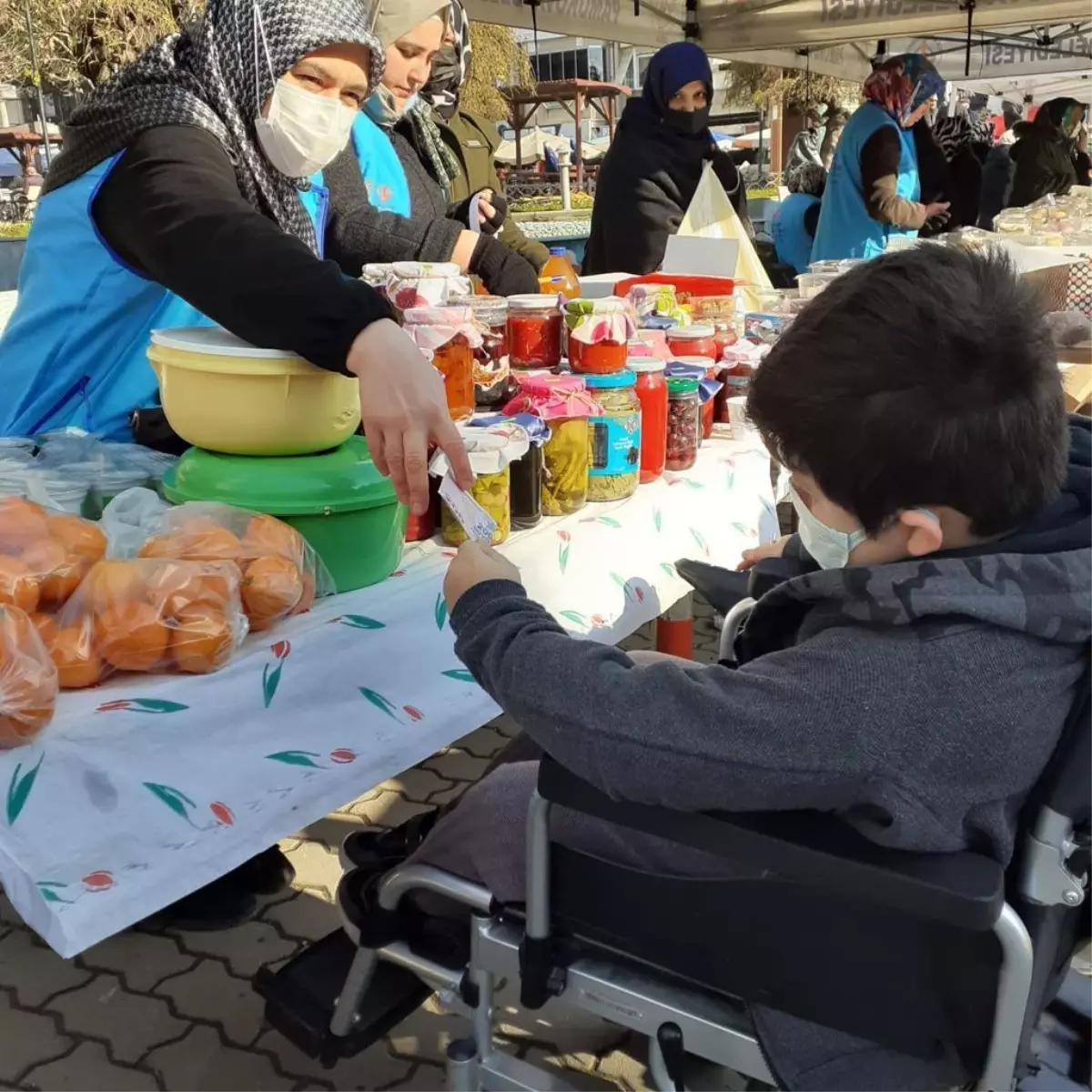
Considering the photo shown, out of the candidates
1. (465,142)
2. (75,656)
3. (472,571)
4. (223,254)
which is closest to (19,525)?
(75,656)

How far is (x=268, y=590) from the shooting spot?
1.21 m

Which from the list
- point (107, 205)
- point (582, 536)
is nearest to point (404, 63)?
point (107, 205)

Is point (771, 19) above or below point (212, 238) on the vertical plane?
above

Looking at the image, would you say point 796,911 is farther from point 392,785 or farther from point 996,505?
point 392,785

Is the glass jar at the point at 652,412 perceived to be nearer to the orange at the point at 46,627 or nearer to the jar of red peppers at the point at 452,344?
the jar of red peppers at the point at 452,344

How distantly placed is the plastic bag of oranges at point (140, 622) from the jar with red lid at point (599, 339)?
920 mm

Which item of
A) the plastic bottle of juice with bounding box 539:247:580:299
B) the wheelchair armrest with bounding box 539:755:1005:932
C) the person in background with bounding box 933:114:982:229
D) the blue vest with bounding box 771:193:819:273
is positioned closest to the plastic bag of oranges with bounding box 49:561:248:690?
the wheelchair armrest with bounding box 539:755:1005:932

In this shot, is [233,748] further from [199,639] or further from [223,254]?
[223,254]

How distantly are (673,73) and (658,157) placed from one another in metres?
0.32

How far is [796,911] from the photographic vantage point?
3.09ft

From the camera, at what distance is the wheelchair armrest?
801 millimetres

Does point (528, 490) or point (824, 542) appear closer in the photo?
point (824, 542)

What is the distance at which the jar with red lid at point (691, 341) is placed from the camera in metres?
2.29

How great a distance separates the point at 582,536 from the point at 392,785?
1.18 meters
